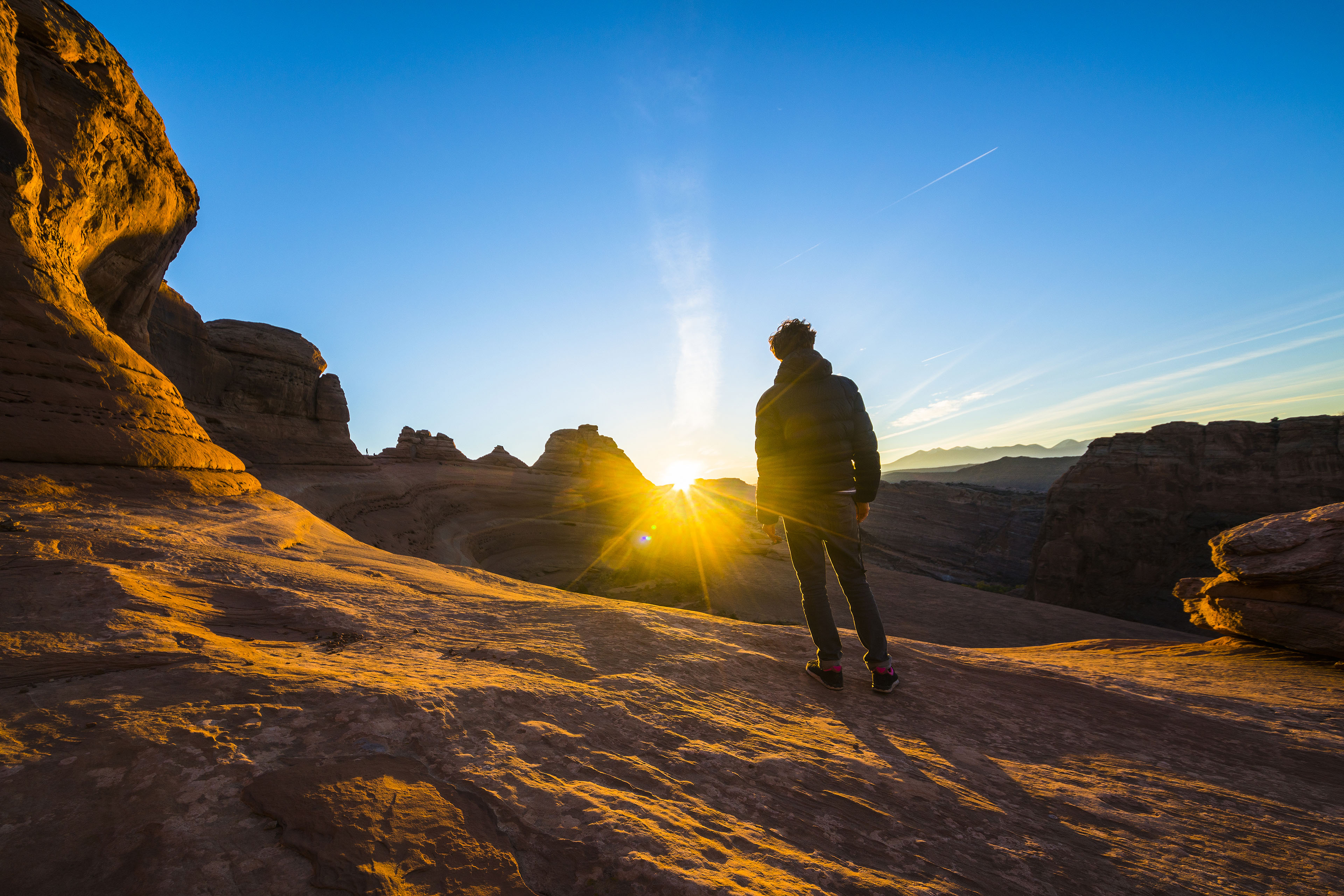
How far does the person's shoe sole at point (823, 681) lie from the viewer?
2.85 meters

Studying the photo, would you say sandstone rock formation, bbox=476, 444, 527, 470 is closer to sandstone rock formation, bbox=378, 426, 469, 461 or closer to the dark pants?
sandstone rock formation, bbox=378, 426, 469, 461

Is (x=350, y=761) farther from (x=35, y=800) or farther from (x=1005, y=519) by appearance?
(x=1005, y=519)

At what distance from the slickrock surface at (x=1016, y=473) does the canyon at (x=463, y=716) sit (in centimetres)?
7084

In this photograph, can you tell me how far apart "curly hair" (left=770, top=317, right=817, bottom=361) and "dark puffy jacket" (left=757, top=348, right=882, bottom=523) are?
6cm

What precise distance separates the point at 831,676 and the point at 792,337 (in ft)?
7.07

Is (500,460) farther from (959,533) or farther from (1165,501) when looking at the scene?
(1165,501)

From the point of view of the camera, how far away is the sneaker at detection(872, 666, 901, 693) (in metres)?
2.88

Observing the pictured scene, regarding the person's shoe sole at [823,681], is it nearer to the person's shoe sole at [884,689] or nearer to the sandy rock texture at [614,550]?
the person's shoe sole at [884,689]

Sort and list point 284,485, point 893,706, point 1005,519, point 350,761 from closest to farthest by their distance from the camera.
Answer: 1. point 350,761
2. point 893,706
3. point 284,485
4. point 1005,519

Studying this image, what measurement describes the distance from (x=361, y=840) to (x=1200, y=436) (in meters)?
33.1

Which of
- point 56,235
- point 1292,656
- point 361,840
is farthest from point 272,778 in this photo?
point 56,235

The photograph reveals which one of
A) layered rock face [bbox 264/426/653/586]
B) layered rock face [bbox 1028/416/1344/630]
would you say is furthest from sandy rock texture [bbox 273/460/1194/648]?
layered rock face [bbox 1028/416/1344/630]

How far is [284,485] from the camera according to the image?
16.1 meters

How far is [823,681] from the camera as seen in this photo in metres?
2.89
